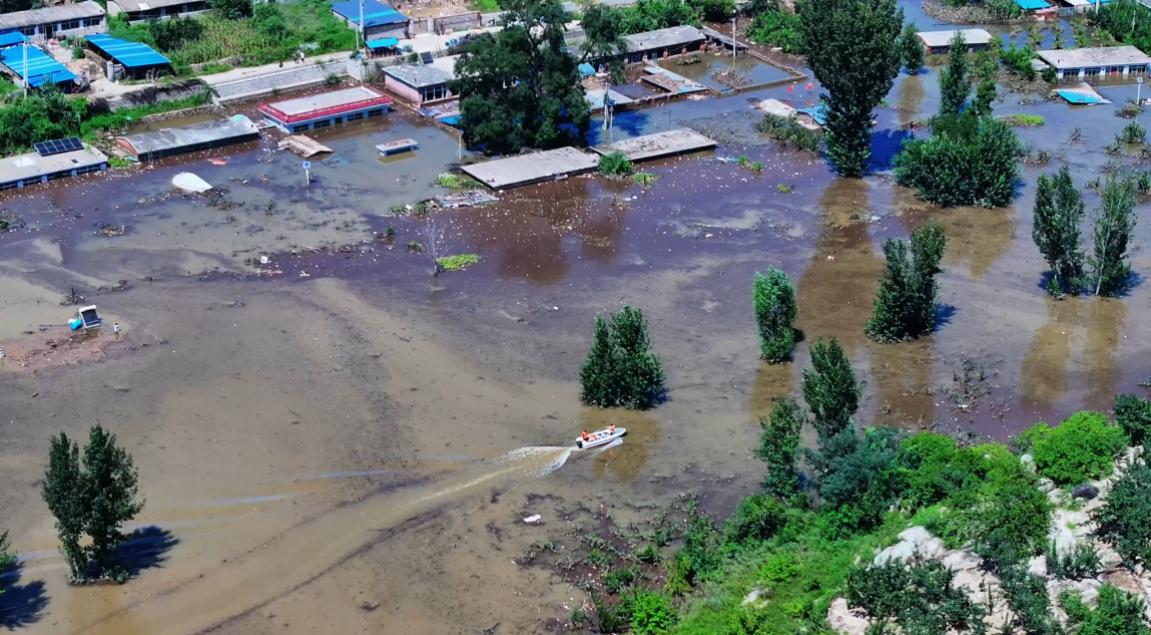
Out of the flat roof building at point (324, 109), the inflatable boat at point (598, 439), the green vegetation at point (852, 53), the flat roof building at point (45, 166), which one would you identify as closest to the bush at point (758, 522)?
the inflatable boat at point (598, 439)

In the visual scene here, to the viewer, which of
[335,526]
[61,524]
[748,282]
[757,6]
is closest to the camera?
[61,524]

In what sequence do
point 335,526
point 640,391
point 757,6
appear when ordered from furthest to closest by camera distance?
point 757,6 → point 640,391 → point 335,526

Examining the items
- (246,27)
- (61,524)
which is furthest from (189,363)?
(246,27)

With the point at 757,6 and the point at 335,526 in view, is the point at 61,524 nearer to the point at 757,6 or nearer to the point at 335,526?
the point at 335,526

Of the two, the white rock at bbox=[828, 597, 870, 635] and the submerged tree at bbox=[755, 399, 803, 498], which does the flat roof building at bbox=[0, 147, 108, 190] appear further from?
the white rock at bbox=[828, 597, 870, 635]

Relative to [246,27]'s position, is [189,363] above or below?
below

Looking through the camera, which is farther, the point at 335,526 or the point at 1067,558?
the point at 335,526
